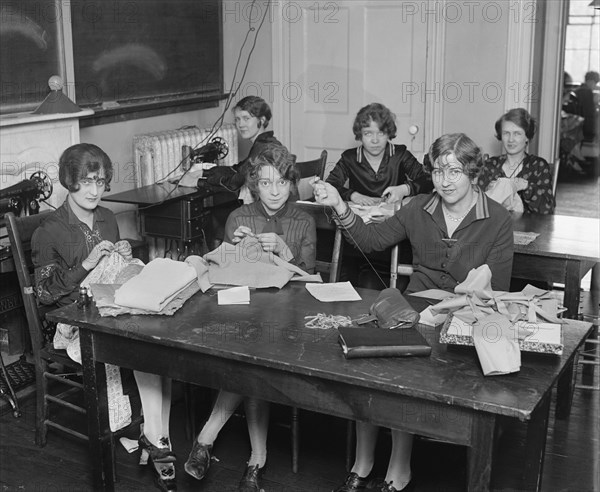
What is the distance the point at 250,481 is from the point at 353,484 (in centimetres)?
39

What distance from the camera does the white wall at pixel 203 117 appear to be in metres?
5.48

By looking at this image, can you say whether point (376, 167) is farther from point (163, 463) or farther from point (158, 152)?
point (163, 463)

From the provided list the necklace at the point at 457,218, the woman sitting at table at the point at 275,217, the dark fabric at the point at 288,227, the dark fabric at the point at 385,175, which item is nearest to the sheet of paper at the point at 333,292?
the woman sitting at table at the point at 275,217


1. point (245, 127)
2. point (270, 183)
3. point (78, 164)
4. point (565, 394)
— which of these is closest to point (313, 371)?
point (270, 183)

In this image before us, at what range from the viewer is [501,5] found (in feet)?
18.7

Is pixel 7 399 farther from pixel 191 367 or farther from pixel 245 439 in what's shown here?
pixel 191 367

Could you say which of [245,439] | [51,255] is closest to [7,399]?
[51,255]

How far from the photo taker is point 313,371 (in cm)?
234

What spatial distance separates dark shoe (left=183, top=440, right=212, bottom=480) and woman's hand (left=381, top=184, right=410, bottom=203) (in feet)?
6.21

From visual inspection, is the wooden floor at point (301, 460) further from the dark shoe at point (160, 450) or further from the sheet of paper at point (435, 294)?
the sheet of paper at point (435, 294)

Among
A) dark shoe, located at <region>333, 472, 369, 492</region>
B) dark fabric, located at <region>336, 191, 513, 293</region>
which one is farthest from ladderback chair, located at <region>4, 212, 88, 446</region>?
dark fabric, located at <region>336, 191, 513, 293</region>

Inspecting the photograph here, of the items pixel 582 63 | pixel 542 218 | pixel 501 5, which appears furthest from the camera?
pixel 582 63

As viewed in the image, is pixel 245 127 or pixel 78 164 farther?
pixel 245 127

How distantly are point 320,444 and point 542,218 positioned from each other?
66.5 inches
